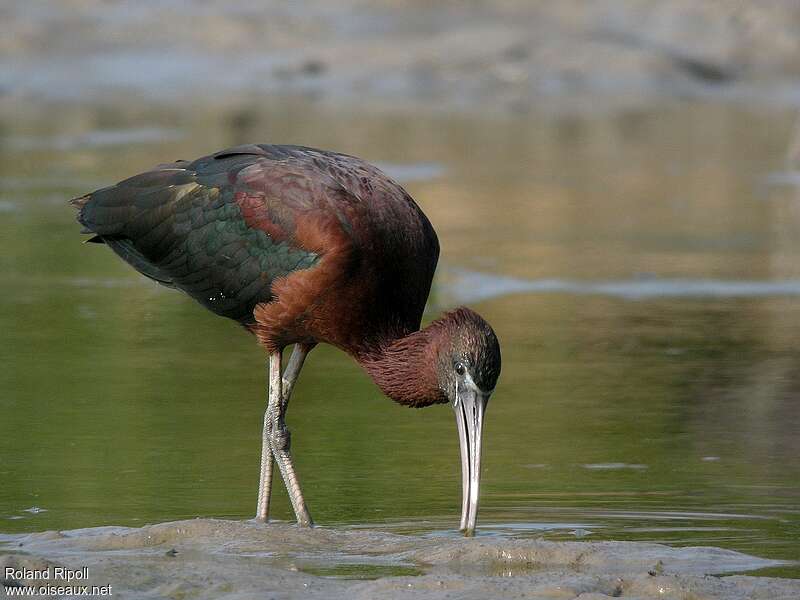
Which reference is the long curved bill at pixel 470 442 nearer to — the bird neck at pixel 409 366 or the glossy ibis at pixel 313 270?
the glossy ibis at pixel 313 270

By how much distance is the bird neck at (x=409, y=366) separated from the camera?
6938 mm

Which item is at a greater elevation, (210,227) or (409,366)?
(210,227)

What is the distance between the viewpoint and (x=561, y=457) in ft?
25.7

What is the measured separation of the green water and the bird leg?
94 millimetres

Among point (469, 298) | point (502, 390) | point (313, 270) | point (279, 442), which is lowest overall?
point (469, 298)

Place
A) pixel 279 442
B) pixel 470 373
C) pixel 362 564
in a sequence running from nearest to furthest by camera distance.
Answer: pixel 362 564 → pixel 470 373 → pixel 279 442

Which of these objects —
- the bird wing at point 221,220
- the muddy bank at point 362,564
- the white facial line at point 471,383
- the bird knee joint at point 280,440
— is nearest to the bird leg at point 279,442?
the bird knee joint at point 280,440

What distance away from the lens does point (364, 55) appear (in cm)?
2989

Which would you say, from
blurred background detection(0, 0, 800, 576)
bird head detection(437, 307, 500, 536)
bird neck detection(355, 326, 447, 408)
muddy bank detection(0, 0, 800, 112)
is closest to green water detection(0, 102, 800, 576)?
blurred background detection(0, 0, 800, 576)

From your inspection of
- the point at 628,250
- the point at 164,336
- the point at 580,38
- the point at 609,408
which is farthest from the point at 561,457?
the point at 580,38

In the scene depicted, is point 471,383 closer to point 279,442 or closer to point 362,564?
point 362,564

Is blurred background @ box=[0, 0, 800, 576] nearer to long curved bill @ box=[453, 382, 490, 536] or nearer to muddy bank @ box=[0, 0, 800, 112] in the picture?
muddy bank @ box=[0, 0, 800, 112]

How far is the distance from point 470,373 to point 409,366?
42 cm

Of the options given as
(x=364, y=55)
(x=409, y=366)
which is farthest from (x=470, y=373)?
(x=364, y=55)
